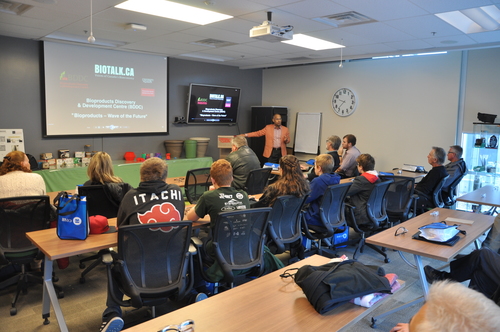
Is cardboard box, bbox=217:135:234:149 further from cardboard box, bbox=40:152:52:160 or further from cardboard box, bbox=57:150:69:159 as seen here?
cardboard box, bbox=40:152:52:160

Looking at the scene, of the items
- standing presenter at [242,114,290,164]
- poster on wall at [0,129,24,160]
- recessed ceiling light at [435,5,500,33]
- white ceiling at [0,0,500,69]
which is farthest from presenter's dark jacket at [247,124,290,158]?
poster on wall at [0,129,24,160]

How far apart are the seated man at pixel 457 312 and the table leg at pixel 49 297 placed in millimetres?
2540

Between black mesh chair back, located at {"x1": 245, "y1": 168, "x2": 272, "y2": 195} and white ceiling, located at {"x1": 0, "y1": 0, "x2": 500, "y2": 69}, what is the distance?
6.53ft

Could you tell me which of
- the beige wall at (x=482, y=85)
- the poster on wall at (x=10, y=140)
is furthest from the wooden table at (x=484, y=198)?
the poster on wall at (x=10, y=140)

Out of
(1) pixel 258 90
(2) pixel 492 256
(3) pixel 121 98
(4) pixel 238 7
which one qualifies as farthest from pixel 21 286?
(1) pixel 258 90

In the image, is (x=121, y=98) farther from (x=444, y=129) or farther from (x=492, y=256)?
(x=492, y=256)

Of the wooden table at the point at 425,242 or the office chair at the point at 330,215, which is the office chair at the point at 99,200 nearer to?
the office chair at the point at 330,215

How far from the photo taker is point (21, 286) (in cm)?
346

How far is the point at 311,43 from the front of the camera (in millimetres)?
6539

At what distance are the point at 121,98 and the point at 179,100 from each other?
57.3 inches

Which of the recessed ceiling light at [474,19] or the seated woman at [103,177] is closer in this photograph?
the seated woman at [103,177]

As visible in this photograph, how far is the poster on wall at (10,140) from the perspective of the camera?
20.9 ft

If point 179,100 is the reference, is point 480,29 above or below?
above

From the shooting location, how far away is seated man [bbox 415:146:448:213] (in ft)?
18.0
